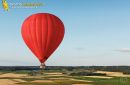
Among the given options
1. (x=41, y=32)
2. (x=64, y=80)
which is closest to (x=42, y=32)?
(x=41, y=32)

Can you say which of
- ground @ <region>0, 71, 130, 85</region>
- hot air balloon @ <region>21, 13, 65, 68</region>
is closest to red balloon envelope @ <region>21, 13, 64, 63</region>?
hot air balloon @ <region>21, 13, 65, 68</region>

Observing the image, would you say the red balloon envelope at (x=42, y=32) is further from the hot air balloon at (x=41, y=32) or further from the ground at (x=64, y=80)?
the ground at (x=64, y=80)

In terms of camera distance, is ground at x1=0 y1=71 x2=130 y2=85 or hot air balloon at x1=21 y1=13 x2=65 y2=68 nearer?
hot air balloon at x1=21 y1=13 x2=65 y2=68

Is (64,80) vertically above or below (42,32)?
below

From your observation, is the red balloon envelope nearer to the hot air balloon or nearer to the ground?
the hot air balloon

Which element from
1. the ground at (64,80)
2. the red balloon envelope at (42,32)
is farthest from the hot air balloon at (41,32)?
the ground at (64,80)

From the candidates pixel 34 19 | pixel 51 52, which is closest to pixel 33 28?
pixel 34 19

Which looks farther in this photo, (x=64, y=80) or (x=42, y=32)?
(x=64, y=80)

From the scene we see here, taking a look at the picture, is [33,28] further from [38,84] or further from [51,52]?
[38,84]

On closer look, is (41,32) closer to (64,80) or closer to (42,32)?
(42,32)
